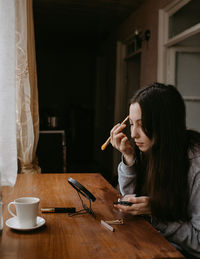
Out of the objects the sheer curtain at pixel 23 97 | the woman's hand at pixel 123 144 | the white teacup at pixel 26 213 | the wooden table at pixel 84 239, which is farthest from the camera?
the sheer curtain at pixel 23 97

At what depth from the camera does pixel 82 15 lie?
4844 millimetres

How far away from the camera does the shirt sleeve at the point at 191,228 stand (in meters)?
1.08

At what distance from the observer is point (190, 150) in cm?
121

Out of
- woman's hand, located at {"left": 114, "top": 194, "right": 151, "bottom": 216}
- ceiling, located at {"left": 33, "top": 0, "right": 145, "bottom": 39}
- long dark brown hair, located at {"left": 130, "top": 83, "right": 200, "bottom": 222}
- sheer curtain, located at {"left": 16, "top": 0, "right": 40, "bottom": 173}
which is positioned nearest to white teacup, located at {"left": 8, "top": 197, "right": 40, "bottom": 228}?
woman's hand, located at {"left": 114, "top": 194, "right": 151, "bottom": 216}

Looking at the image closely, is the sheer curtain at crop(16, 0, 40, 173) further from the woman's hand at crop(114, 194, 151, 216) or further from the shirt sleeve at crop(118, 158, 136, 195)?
the woman's hand at crop(114, 194, 151, 216)

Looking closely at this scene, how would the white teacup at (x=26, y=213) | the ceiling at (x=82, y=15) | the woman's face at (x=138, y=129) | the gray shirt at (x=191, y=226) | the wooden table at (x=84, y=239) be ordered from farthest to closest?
the ceiling at (x=82, y=15) → the woman's face at (x=138, y=129) → the gray shirt at (x=191, y=226) → the white teacup at (x=26, y=213) → the wooden table at (x=84, y=239)

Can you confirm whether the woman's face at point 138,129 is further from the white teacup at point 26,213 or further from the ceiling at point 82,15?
the ceiling at point 82,15

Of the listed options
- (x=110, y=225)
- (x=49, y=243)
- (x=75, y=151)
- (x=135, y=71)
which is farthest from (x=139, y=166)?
(x=75, y=151)

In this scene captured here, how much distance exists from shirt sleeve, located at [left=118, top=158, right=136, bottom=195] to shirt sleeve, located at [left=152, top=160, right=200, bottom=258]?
29cm

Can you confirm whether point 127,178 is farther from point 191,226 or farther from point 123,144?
point 191,226

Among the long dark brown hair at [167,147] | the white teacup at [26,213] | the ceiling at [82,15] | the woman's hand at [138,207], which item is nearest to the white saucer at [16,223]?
the white teacup at [26,213]

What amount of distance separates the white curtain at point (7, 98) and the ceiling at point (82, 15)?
9.57 ft

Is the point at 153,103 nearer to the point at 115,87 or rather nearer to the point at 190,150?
the point at 190,150

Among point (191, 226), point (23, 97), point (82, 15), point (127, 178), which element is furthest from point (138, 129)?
point (82, 15)
